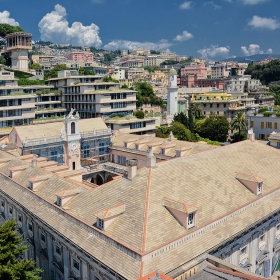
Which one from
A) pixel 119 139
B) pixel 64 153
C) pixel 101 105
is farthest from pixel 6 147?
pixel 101 105

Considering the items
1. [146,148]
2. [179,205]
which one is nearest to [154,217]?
[179,205]

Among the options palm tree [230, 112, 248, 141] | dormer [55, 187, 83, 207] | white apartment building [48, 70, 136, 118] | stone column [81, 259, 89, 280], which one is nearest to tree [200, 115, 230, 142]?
palm tree [230, 112, 248, 141]

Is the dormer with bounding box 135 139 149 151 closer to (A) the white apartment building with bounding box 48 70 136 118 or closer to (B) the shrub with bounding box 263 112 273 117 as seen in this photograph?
Answer: (A) the white apartment building with bounding box 48 70 136 118

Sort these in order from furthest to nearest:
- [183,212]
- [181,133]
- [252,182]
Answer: [181,133], [252,182], [183,212]

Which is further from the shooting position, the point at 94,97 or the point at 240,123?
the point at 240,123

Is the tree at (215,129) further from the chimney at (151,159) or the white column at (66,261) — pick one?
the white column at (66,261)

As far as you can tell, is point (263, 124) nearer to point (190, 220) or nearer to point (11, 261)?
point (190, 220)
